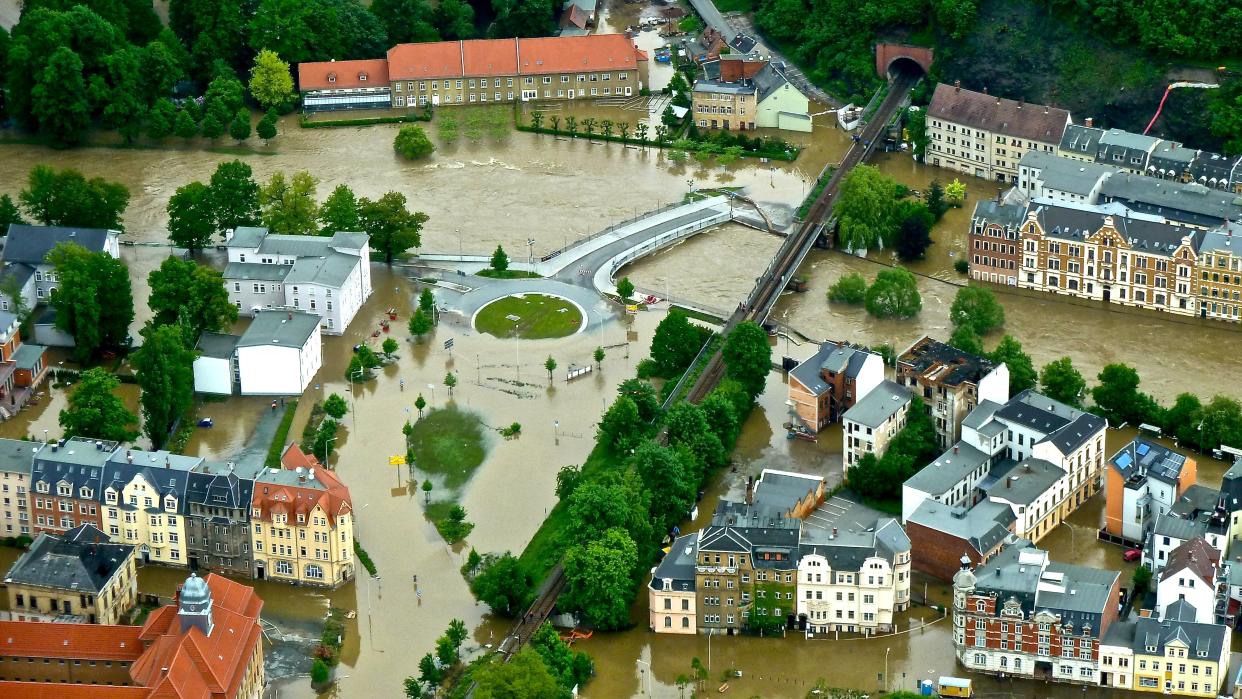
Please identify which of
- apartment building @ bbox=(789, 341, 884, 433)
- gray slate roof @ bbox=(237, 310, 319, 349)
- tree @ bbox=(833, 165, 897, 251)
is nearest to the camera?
apartment building @ bbox=(789, 341, 884, 433)

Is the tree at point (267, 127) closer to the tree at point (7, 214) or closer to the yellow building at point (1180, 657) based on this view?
the tree at point (7, 214)

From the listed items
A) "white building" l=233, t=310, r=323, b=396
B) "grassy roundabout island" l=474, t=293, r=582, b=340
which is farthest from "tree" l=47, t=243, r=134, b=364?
"grassy roundabout island" l=474, t=293, r=582, b=340

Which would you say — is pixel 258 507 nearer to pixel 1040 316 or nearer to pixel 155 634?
pixel 155 634

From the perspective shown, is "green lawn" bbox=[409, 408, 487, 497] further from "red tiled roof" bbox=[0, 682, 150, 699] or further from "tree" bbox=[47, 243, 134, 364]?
"red tiled roof" bbox=[0, 682, 150, 699]

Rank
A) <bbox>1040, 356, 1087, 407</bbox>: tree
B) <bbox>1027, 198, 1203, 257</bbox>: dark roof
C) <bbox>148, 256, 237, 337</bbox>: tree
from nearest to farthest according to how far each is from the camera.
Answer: <bbox>1040, 356, 1087, 407</bbox>: tree → <bbox>148, 256, 237, 337</bbox>: tree → <bbox>1027, 198, 1203, 257</bbox>: dark roof

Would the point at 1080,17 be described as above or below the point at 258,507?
above

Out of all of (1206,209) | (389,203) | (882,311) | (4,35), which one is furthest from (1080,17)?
(4,35)
